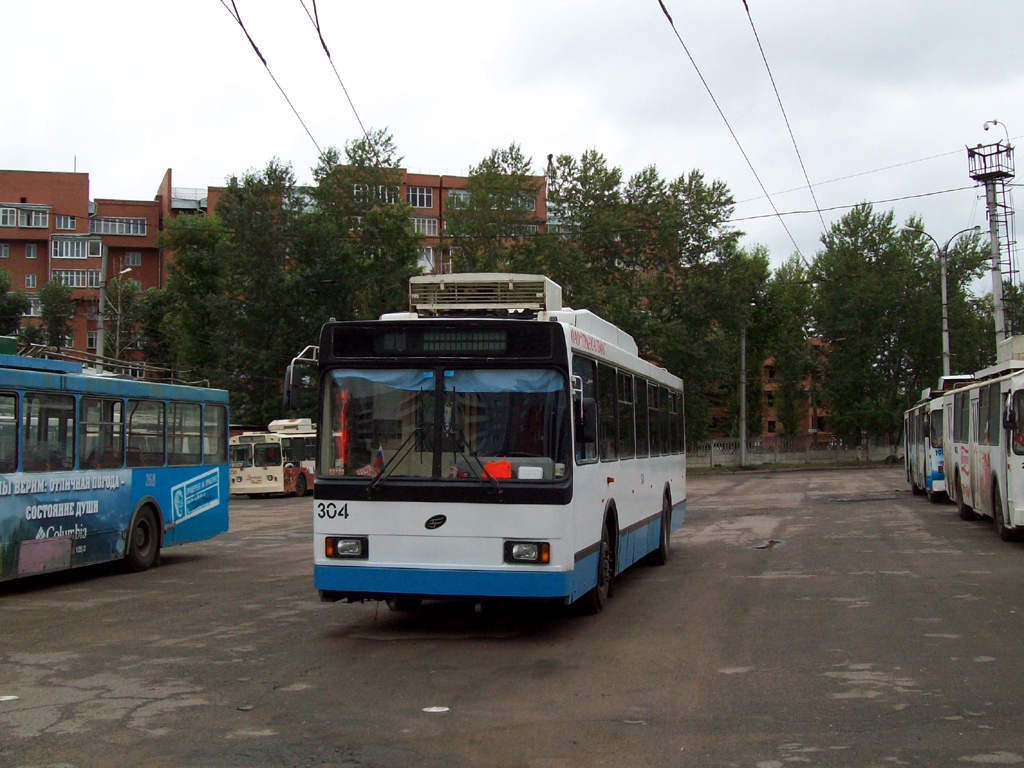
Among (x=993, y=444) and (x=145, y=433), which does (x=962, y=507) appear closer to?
(x=993, y=444)

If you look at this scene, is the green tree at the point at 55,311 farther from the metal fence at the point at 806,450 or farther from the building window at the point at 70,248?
the metal fence at the point at 806,450

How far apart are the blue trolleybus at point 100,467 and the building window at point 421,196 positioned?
66.2 meters

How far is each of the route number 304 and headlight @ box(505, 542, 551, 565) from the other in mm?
1415

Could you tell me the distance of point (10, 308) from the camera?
66.5 m

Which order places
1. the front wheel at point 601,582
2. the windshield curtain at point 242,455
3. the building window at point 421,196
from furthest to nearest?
1. the building window at point 421,196
2. the windshield curtain at point 242,455
3. the front wheel at point 601,582

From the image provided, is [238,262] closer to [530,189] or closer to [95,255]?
[530,189]

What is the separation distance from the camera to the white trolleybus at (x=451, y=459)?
8758 millimetres

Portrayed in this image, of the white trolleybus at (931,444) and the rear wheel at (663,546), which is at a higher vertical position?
the white trolleybus at (931,444)

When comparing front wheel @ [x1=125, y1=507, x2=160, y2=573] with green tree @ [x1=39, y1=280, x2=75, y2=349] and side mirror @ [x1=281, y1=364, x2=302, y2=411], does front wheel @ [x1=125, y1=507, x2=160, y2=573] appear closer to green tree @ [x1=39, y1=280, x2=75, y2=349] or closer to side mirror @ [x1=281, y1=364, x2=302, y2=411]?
Answer: side mirror @ [x1=281, y1=364, x2=302, y2=411]

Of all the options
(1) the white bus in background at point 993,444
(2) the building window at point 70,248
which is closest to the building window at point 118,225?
(2) the building window at point 70,248

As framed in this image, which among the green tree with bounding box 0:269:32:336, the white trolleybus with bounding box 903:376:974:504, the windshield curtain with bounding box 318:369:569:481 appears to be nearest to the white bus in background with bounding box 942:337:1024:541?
the white trolleybus with bounding box 903:376:974:504

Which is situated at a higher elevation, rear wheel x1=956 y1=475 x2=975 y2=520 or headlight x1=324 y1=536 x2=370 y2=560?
headlight x1=324 y1=536 x2=370 y2=560

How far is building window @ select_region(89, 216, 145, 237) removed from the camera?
8675cm

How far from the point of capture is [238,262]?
170 feet
